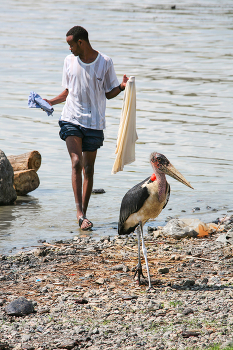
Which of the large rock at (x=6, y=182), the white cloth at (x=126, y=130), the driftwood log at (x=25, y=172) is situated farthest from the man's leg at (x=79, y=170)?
the driftwood log at (x=25, y=172)

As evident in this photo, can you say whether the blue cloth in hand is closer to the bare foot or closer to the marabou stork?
the bare foot

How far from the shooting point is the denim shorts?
26.0ft

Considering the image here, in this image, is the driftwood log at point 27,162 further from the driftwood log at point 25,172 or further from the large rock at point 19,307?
the large rock at point 19,307

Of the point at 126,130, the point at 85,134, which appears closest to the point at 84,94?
the point at 85,134

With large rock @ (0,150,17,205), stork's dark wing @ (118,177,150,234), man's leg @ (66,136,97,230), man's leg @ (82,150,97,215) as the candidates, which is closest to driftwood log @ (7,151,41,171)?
large rock @ (0,150,17,205)

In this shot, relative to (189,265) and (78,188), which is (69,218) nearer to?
(78,188)

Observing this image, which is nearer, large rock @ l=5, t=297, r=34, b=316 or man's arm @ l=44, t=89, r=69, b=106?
large rock @ l=5, t=297, r=34, b=316

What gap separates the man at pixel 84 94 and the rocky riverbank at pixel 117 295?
131 cm

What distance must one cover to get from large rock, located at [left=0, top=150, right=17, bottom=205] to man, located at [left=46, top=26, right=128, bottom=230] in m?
1.59

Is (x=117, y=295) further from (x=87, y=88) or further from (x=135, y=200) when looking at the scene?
(x=87, y=88)

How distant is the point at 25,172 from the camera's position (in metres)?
9.91

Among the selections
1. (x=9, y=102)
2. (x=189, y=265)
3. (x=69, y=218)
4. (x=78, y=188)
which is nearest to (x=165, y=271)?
(x=189, y=265)

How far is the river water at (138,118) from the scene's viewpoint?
9133mm

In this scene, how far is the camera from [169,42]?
29.5m
